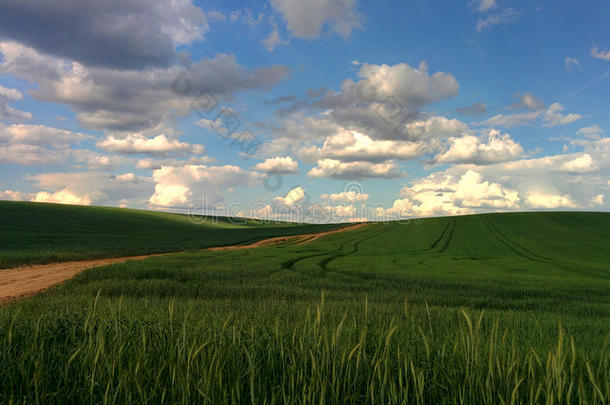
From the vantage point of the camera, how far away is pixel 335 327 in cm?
404

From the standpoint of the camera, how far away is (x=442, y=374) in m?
3.33

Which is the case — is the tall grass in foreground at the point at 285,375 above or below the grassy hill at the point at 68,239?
above

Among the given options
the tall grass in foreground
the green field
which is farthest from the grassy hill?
the tall grass in foreground

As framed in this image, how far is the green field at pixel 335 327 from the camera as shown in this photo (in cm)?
286

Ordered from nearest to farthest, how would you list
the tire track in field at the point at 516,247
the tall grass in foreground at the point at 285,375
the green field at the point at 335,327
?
1. the tall grass in foreground at the point at 285,375
2. the green field at the point at 335,327
3. the tire track in field at the point at 516,247

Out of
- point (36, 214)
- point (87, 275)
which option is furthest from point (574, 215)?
point (36, 214)

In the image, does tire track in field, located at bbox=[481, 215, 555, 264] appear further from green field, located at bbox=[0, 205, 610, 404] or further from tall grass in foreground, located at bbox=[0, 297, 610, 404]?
tall grass in foreground, located at bbox=[0, 297, 610, 404]

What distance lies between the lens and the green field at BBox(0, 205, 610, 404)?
2857mm

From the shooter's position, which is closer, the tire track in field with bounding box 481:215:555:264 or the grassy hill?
the grassy hill

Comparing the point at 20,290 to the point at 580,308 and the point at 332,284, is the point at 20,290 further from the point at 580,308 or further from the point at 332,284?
the point at 580,308

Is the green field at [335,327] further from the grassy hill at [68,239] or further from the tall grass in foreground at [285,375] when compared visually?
the grassy hill at [68,239]

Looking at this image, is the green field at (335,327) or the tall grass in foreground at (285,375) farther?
the green field at (335,327)

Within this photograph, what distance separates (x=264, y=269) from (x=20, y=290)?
12.3 meters

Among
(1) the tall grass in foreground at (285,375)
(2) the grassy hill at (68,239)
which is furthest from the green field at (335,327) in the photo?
(2) the grassy hill at (68,239)
